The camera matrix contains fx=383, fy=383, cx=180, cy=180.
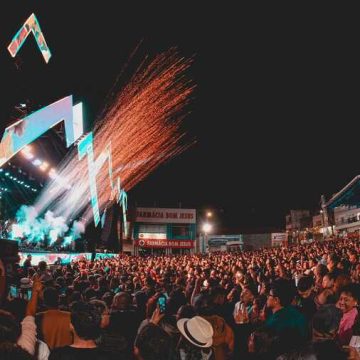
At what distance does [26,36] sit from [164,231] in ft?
143

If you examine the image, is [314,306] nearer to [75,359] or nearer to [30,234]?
[75,359]

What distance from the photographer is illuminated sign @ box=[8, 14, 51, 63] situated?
1753 cm

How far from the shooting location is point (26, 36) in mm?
18672

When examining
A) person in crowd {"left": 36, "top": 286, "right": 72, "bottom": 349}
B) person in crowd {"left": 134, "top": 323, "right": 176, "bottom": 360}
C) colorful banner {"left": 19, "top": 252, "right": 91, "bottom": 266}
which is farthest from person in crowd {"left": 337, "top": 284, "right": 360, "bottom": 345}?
colorful banner {"left": 19, "top": 252, "right": 91, "bottom": 266}

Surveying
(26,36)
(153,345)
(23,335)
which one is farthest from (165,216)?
(153,345)

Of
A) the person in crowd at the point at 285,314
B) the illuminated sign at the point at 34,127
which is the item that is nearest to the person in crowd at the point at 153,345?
the person in crowd at the point at 285,314

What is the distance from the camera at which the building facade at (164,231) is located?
57969mm

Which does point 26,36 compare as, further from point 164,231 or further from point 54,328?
point 164,231

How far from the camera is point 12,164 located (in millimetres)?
25453

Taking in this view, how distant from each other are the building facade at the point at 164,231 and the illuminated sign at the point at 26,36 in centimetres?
3915

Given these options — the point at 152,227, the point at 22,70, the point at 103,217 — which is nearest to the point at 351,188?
the point at 22,70

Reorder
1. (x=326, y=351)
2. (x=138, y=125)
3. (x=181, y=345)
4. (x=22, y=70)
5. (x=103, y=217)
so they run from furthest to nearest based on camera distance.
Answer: (x=103, y=217) < (x=138, y=125) < (x=22, y=70) < (x=181, y=345) < (x=326, y=351)

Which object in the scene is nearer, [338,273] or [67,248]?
[338,273]

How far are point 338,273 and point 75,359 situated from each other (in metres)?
4.20
